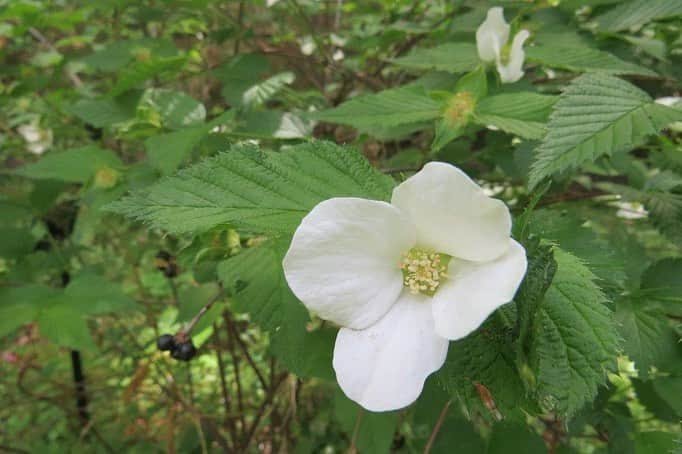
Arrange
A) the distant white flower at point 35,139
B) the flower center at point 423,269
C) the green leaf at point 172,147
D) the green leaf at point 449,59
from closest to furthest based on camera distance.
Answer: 1. the flower center at point 423,269
2. the green leaf at point 172,147
3. the green leaf at point 449,59
4. the distant white flower at point 35,139

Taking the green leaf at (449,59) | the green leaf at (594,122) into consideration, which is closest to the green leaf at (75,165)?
the green leaf at (449,59)

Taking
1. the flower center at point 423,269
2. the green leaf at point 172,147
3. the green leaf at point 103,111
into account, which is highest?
the flower center at point 423,269

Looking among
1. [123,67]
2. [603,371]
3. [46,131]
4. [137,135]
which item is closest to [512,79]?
[603,371]

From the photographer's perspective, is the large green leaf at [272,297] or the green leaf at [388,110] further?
the green leaf at [388,110]

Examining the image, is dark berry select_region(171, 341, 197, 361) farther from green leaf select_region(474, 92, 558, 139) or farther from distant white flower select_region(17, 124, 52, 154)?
distant white flower select_region(17, 124, 52, 154)

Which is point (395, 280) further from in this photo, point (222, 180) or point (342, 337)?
point (222, 180)

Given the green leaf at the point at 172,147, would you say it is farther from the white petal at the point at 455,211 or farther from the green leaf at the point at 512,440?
the green leaf at the point at 512,440

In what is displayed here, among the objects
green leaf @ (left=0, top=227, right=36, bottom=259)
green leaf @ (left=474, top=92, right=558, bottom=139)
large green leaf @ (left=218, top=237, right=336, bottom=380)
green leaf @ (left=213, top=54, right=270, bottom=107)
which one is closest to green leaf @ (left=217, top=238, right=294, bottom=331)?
large green leaf @ (left=218, top=237, right=336, bottom=380)
